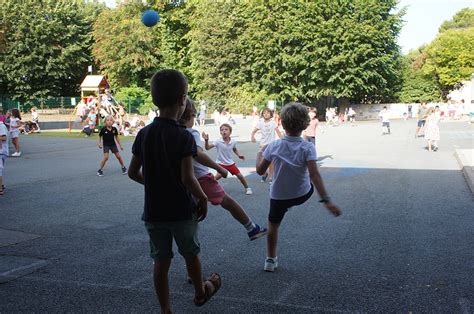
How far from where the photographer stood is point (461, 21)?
88000 millimetres

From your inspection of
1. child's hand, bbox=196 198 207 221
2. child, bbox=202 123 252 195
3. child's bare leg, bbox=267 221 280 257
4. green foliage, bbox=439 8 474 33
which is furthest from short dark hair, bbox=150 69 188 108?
green foliage, bbox=439 8 474 33

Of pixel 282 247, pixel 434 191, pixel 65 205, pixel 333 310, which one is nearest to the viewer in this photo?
pixel 333 310

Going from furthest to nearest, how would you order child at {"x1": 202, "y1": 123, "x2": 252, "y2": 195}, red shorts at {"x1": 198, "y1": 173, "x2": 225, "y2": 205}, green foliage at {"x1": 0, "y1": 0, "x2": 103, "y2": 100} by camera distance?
green foliage at {"x1": 0, "y1": 0, "x2": 103, "y2": 100} → child at {"x1": 202, "y1": 123, "x2": 252, "y2": 195} → red shorts at {"x1": 198, "y1": 173, "x2": 225, "y2": 205}

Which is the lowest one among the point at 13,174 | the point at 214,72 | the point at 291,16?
the point at 13,174

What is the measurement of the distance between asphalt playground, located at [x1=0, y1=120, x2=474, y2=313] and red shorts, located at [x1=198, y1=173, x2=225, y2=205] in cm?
66

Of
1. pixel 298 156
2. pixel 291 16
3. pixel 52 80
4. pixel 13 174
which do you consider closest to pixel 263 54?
pixel 291 16

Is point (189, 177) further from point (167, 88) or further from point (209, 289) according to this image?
point (209, 289)

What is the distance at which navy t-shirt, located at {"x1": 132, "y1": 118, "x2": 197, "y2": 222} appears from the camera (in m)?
3.41

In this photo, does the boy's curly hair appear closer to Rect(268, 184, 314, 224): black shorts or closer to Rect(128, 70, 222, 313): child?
Rect(268, 184, 314, 224): black shorts

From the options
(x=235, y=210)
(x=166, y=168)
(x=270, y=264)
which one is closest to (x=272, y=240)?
(x=270, y=264)

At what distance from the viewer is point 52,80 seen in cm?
5344

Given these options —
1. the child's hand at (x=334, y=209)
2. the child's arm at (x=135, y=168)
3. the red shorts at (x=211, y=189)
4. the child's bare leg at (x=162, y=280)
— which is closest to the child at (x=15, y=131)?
the red shorts at (x=211, y=189)

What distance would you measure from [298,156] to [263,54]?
46478 millimetres

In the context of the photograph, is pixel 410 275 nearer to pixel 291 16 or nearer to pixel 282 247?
pixel 282 247
